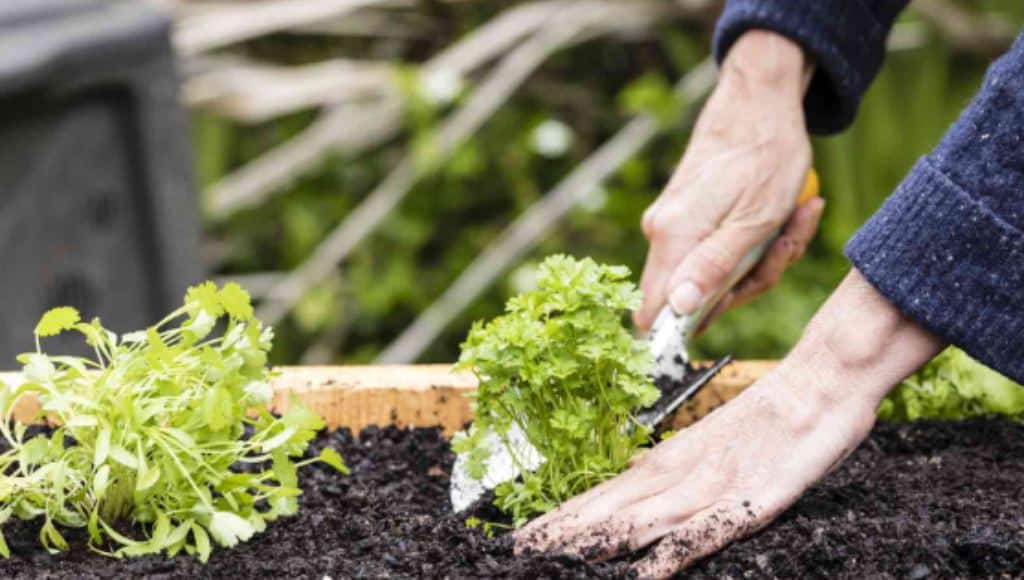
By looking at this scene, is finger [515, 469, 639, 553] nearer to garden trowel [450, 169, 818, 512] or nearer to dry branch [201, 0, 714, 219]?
garden trowel [450, 169, 818, 512]

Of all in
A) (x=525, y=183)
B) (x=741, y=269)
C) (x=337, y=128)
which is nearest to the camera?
(x=741, y=269)

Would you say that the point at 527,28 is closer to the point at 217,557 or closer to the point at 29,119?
the point at 29,119

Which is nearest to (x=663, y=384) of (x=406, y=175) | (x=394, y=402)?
(x=394, y=402)

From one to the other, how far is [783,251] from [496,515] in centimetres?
66

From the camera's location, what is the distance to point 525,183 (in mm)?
4426

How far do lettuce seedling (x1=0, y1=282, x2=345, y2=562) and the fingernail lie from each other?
21.2 inches

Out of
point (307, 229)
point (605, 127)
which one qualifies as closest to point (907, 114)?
point (605, 127)

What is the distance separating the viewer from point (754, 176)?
186 centimetres

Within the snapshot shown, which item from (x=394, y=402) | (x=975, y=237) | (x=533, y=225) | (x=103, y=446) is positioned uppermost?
(x=975, y=237)

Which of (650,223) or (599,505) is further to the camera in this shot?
(650,223)

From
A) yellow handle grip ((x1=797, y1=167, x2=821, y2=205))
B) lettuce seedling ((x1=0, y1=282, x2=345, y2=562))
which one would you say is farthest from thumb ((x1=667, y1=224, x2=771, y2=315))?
lettuce seedling ((x1=0, y1=282, x2=345, y2=562))

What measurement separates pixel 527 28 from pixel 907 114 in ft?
3.95

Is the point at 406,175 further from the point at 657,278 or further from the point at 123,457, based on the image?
the point at 123,457

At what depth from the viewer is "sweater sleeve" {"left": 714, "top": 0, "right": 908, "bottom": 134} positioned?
1.87 m
